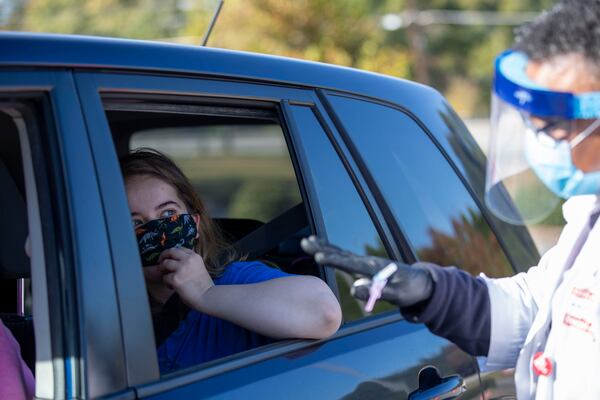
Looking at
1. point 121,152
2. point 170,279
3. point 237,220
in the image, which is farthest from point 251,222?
point 170,279

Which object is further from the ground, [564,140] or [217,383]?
[564,140]

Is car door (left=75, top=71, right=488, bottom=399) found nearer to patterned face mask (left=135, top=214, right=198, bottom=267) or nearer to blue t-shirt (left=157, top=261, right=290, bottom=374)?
blue t-shirt (left=157, top=261, right=290, bottom=374)

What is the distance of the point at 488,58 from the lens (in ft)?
124

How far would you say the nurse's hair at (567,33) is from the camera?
1620 millimetres

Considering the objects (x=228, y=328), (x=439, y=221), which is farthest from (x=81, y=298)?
(x=439, y=221)

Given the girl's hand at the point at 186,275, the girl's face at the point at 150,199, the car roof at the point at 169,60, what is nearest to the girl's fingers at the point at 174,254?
the girl's hand at the point at 186,275

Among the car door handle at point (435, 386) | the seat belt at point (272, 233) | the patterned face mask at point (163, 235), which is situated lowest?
the car door handle at point (435, 386)

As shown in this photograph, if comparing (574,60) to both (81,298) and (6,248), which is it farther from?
(6,248)

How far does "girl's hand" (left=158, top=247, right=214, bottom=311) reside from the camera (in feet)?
7.20

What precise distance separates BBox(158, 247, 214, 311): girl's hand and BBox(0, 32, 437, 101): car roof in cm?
47

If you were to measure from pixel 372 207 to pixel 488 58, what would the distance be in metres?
36.6

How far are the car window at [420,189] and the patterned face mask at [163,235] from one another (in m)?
0.50

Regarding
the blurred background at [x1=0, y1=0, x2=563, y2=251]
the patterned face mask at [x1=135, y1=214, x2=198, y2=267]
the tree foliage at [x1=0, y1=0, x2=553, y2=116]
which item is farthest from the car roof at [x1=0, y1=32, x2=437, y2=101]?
the blurred background at [x1=0, y1=0, x2=563, y2=251]

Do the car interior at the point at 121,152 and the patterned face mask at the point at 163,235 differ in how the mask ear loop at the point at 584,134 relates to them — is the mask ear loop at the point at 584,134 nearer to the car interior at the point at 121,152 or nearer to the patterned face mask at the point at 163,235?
the car interior at the point at 121,152
